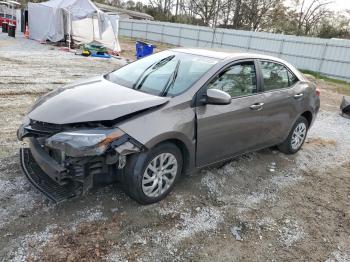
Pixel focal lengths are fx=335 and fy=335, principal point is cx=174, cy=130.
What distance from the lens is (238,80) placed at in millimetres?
4176

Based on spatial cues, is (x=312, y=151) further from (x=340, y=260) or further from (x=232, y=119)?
(x=340, y=260)

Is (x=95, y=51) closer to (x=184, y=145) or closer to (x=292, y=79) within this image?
(x=292, y=79)

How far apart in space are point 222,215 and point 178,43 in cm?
2617

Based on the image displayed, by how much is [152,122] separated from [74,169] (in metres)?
0.84

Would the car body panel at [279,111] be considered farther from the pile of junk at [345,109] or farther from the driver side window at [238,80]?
the pile of junk at [345,109]

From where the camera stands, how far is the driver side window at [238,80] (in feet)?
12.8

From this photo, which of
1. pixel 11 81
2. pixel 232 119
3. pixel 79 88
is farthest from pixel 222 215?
pixel 11 81

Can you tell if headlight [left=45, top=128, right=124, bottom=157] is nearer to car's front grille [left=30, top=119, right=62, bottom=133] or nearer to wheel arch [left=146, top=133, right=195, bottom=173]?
car's front grille [left=30, top=119, right=62, bottom=133]

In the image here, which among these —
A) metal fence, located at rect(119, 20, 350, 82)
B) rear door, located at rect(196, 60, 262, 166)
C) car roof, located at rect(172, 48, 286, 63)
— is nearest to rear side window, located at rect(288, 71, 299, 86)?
car roof, located at rect(172, 48, 286, 63)

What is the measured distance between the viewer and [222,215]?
357 cm

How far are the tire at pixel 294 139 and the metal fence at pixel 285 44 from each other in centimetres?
1310

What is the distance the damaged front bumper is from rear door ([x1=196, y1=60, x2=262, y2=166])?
36.4 inches

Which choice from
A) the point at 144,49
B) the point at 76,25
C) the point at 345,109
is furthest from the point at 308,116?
the point at 76,25

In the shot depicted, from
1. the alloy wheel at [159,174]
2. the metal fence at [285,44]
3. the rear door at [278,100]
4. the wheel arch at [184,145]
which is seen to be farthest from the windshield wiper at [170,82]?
the metal fence at [285,44]
